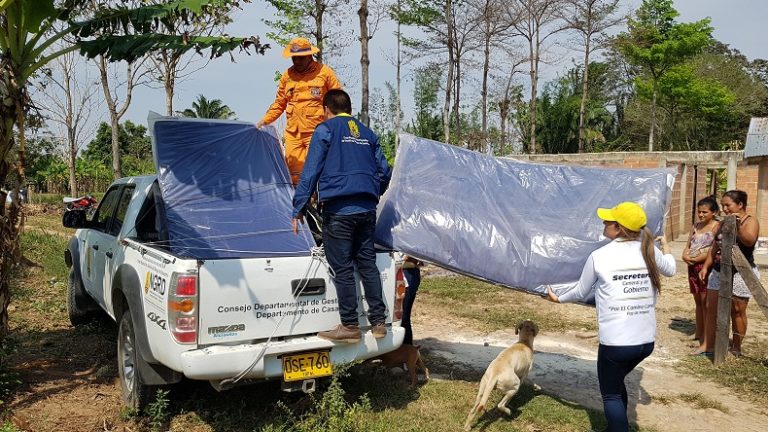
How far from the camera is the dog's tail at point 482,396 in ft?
13.8

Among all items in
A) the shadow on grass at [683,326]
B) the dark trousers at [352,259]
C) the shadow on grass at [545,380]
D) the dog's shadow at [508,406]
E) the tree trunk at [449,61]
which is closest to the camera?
the dark trousers at [352,259]

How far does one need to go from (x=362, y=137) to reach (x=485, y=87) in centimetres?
2537

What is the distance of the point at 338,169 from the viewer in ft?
14.0

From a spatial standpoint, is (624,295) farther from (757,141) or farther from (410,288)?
(757,141)

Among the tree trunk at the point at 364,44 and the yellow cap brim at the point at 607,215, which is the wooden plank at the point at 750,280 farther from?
the tree trunk at the point at 364,44

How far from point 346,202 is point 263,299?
906mm

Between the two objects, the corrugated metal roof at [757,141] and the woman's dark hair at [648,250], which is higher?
the corrugated metal roof at [757,141]

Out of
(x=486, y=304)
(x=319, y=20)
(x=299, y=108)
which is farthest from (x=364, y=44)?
(x=299, y=108)

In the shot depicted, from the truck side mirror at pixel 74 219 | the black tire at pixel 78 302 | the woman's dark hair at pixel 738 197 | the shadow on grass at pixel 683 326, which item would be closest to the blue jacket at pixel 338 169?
the truck side mirror at pixel 74 219

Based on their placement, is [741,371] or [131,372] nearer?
[131,372]

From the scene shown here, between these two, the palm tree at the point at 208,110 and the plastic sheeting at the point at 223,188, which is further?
the palm tree at the point at 208,110

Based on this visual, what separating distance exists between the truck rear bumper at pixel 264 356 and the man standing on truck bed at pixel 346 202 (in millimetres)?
115

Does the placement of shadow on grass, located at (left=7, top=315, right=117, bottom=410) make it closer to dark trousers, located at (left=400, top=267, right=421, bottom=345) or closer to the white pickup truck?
the white pickup truck

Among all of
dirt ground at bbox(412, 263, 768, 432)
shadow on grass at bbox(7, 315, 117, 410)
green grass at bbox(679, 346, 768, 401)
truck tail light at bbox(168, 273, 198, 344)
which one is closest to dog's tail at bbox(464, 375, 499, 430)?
dirt ground at bbox(412, 263, 768, 432)
